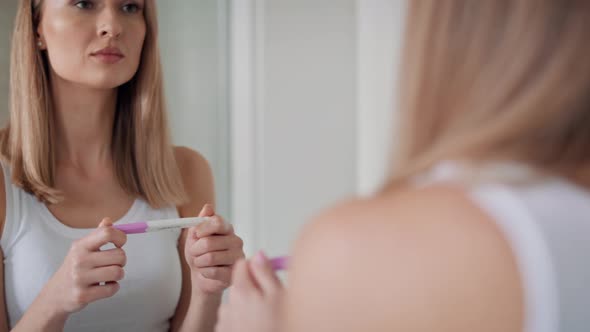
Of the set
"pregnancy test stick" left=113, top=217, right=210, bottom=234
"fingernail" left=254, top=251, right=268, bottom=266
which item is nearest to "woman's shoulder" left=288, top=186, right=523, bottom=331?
"fingernail" left=254, top=251, right=268, bottom=266

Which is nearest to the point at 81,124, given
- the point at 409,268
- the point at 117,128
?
the point at 117,128

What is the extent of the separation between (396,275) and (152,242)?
0.69 meters

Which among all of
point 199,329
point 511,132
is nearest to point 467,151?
point 511,132

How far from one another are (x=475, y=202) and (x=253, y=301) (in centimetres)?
19

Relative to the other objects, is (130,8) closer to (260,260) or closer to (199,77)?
(199,77)

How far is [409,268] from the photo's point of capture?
12.1 inches

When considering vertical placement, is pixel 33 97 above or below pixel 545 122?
above

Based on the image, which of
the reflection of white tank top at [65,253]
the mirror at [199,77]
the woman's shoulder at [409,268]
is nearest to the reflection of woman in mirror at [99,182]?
the reflection of white tank top at [65,253]

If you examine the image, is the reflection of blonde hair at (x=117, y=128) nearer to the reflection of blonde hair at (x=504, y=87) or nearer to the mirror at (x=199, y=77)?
the mirror at (x=199, y=77)

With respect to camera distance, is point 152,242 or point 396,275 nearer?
point 396,275

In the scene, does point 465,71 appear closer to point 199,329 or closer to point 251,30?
point 199,329

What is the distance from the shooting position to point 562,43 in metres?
0.32

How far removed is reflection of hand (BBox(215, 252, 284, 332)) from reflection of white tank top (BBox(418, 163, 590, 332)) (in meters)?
0.17

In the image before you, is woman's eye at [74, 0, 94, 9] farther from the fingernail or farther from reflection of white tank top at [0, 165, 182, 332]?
the fingernail
